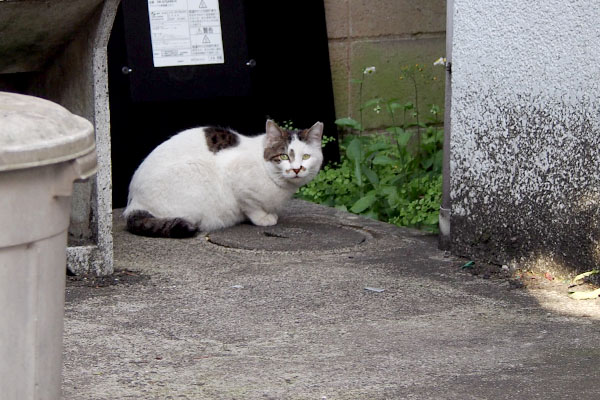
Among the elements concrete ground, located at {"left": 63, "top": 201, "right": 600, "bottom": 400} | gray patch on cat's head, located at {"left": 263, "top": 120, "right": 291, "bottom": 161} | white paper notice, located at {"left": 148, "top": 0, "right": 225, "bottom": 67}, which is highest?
white paper notice, located at {"left": 148, "top": 0, "right": 225, "bottom": 67}

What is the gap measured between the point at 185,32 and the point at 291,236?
1719 millimetres

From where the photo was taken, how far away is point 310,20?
21.0 ft

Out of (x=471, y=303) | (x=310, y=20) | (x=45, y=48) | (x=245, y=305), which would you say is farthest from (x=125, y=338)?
(x=310, y=20)

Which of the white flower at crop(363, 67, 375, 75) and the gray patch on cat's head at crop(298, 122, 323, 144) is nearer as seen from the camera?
the gray patch on cat's head at crop(298, 122, 323, 144)

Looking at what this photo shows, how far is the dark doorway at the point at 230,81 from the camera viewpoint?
5.94 m

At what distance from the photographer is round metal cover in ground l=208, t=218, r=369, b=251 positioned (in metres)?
4.93

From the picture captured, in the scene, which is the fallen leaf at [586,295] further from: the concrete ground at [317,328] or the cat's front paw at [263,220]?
the cat's front paw at [263,220]

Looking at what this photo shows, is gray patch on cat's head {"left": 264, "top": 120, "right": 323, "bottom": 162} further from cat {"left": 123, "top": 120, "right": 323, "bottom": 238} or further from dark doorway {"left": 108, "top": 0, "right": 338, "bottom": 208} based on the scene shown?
dark doorway {"left": 108, "top": 0, "right": 338, "bottom": 208}

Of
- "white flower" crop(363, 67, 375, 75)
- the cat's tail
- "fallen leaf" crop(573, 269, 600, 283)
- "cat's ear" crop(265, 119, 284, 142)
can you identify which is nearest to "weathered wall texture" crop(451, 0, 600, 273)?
"fallen leaf" crop(573, 269, 600, 283)

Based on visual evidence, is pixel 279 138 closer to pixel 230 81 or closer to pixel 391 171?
pixel 230 81

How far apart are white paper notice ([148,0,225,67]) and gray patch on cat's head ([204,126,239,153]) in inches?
27.5

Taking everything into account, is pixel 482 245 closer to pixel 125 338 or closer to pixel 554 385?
pixel 554 385

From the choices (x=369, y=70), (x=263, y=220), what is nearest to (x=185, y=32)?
(x=369, y=70)

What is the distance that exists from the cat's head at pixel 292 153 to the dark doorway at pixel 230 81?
917mm
